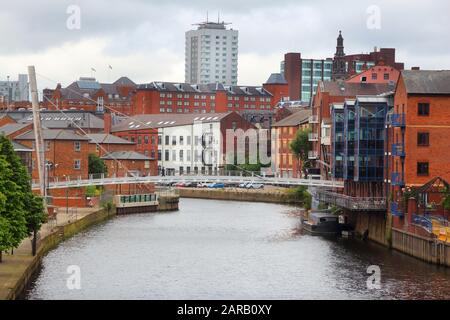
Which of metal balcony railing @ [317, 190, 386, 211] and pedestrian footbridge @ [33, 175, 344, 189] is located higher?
pedestrian footbridge @ [33, 175, 344, 189]

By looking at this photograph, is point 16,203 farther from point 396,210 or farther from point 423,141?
point 423,141

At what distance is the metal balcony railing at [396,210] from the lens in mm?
57284

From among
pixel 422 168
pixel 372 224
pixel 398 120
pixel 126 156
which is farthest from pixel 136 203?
pixel 422 168

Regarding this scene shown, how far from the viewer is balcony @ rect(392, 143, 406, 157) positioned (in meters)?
58.0

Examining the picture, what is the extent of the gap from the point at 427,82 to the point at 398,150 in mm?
3835

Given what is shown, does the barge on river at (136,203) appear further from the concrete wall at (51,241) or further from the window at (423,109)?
the window at (423,109)

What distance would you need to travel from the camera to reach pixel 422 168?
57.9 meters

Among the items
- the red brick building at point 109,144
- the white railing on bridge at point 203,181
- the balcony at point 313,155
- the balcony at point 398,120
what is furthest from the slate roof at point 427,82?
the red brick building at point 109,144

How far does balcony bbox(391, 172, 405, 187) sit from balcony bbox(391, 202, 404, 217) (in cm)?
103

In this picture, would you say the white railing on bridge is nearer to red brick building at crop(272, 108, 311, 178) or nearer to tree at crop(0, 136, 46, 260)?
tree at crop(0, 136, 46, 260)

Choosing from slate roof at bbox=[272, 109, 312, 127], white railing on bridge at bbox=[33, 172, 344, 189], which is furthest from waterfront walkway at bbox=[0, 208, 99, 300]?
slate roof at bbox=[272, 109, 312, 127]
